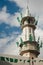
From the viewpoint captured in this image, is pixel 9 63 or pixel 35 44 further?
pixel 35 44

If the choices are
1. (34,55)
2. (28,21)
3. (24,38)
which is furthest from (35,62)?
(28,21)

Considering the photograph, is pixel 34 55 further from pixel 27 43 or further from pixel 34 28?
pixel 34 28

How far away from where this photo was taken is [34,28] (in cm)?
5328

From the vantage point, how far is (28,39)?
165 feet

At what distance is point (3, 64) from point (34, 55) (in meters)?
10.2

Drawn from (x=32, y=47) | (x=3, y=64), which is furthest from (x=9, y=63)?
(x=32, y=47)

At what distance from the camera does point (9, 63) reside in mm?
41875

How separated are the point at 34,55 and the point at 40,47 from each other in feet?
8.89

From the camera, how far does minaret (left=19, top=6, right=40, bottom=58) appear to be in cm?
4878

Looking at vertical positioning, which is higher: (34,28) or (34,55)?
(34,28)

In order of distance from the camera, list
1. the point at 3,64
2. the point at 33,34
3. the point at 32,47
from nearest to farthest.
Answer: the point at 3,64, the point at 32,47, the point at 33,34

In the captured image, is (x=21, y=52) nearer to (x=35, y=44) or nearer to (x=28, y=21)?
(x=35, y=44)

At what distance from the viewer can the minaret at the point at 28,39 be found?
4878 centimetres

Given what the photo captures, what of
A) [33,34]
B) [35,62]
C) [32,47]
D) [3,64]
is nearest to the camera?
[3,64]
